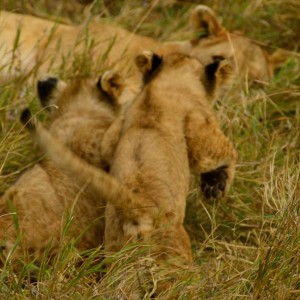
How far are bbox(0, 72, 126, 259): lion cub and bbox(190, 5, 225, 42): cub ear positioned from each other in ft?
4.07

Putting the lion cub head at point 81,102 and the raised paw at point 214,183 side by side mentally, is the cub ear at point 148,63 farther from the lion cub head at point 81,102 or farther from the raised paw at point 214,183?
the raised paw at point 214,183

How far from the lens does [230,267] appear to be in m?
3.65

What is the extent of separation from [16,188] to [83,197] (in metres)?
0.27

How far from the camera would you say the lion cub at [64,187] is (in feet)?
12.6

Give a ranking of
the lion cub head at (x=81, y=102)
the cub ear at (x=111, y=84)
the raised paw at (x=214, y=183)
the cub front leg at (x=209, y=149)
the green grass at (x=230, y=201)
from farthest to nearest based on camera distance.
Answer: the cub ear at (x=111, y=84) < the lion cub head at (x=81, y=102) < the raised paw at (x=214, y=183) < the cub front leg at (x=209, y=149) < the green grass at (x=230, y=201)

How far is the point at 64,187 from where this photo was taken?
13.5 ft

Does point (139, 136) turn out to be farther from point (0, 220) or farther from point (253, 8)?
point (253, 8)

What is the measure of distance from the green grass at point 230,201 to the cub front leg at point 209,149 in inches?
6.8

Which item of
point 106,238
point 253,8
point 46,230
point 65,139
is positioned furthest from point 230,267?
point 253,8

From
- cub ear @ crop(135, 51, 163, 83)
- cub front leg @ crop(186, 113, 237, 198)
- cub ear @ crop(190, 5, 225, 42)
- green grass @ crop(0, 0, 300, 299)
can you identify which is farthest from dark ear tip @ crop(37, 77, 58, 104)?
cub ear @ crop(190, 5, 225, 42)

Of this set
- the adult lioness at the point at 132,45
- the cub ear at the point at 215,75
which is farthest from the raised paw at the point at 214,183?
the adult lioness at the point at 132,45

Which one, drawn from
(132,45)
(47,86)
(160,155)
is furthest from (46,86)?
(132,45)

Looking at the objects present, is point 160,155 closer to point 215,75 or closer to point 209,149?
point 209,149

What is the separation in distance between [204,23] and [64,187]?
2.03m
